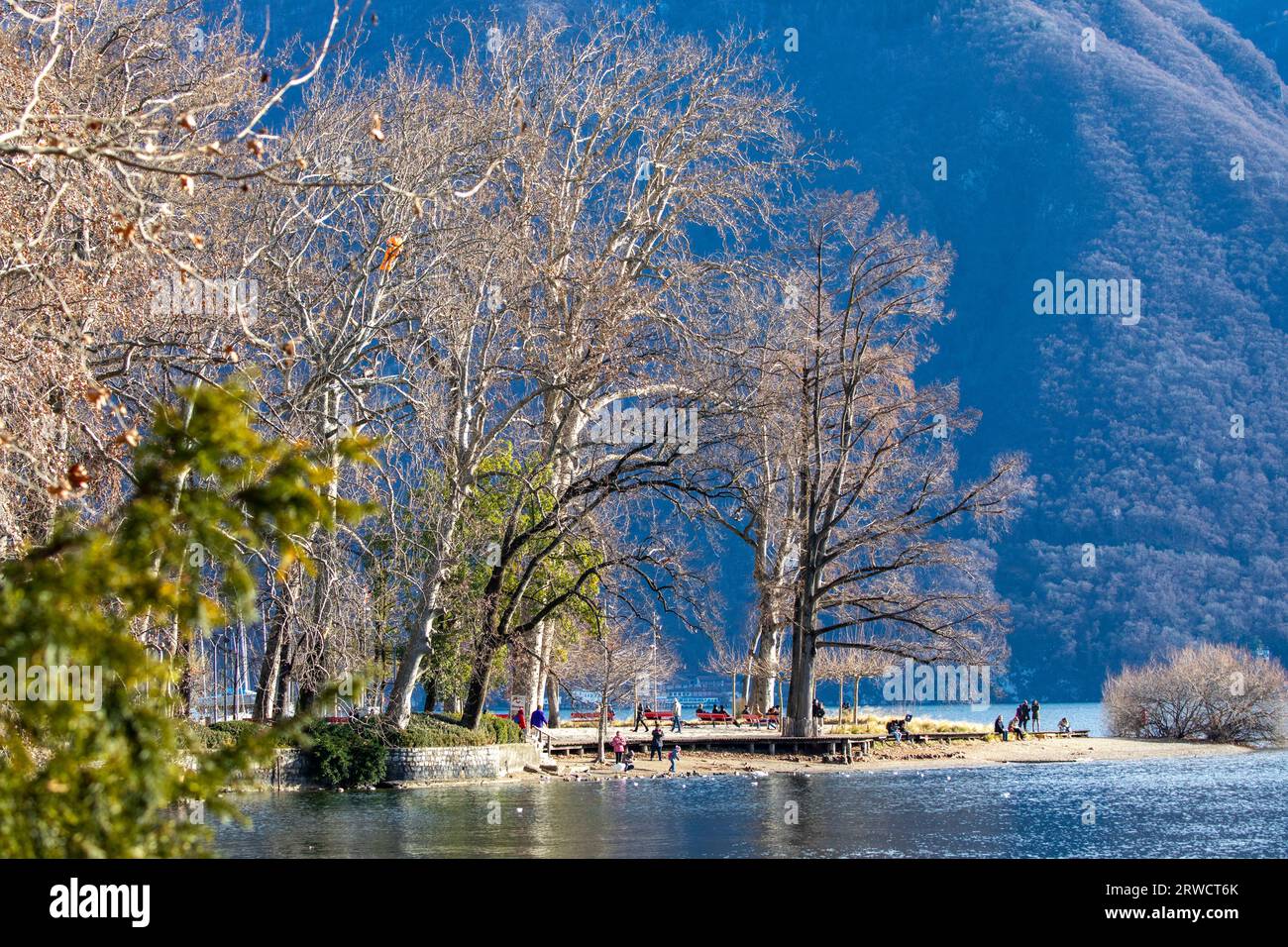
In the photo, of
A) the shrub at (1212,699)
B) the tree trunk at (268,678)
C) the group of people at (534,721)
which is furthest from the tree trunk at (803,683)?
the shrub at (1212,699)

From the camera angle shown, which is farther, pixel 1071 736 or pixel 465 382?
pixel 1071 736

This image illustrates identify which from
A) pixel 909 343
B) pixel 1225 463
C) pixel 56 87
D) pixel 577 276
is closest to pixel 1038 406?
pixel 1225 463

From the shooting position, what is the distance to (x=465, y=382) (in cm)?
3694

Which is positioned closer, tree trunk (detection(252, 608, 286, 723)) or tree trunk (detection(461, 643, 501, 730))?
tree trunk (detection(252, 608, 286, 723))

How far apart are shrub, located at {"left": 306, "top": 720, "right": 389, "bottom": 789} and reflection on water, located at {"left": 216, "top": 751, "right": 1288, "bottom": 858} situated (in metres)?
1.07

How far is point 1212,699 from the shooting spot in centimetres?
6431

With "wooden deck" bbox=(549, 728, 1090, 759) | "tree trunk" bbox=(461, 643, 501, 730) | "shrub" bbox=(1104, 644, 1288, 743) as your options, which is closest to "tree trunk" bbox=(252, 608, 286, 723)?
"tree trunk" bbox=(461, 643, 501, 730)

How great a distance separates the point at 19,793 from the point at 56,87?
49.0 ft

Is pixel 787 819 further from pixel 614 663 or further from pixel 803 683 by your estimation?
pixel 614 663

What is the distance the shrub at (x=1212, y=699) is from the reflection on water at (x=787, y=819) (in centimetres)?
2102

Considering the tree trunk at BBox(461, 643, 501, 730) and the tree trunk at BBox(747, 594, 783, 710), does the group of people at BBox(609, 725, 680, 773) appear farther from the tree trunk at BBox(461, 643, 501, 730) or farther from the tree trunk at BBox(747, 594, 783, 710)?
the tree trunk at BBox(461, 643, 501, 730)

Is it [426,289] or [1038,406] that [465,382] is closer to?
[426,289]

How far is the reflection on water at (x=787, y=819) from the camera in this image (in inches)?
988

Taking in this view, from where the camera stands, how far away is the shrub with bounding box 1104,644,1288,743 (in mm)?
63656
